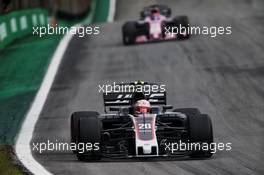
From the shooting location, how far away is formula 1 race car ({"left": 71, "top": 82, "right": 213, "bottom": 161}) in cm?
1478

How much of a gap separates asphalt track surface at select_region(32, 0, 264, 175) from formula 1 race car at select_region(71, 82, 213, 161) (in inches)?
10.7

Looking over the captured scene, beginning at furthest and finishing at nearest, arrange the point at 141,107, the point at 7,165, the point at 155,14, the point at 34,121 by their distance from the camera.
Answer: the point at 155,14, the point at 34,121, the point at 141,107, the point at 7,165

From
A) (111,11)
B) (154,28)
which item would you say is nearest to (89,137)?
(154,28)

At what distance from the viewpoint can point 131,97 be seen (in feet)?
54.9

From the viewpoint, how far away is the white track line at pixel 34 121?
14.4 metres

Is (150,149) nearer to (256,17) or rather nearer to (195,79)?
(195,79)

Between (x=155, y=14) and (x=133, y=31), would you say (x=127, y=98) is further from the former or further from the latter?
(x=133, y=31)

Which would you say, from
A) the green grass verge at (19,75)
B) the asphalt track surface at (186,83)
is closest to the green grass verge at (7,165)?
the asphalt track surface at (186,83)

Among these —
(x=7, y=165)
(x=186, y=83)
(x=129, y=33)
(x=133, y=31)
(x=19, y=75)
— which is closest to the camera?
(x=7, y=165)

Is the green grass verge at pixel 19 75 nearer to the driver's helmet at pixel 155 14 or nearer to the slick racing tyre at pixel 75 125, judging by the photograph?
the slick racing tyre at pixel 75 125

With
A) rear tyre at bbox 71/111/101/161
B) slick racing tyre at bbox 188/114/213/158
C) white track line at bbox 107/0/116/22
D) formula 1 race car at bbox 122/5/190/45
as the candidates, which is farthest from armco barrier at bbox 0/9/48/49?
slick racing tyre at bbox 188/114/213/158

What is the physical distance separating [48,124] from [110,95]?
297 centimetres

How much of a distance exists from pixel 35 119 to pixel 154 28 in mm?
11649

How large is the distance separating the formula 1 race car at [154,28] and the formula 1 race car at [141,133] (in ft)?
48.2
